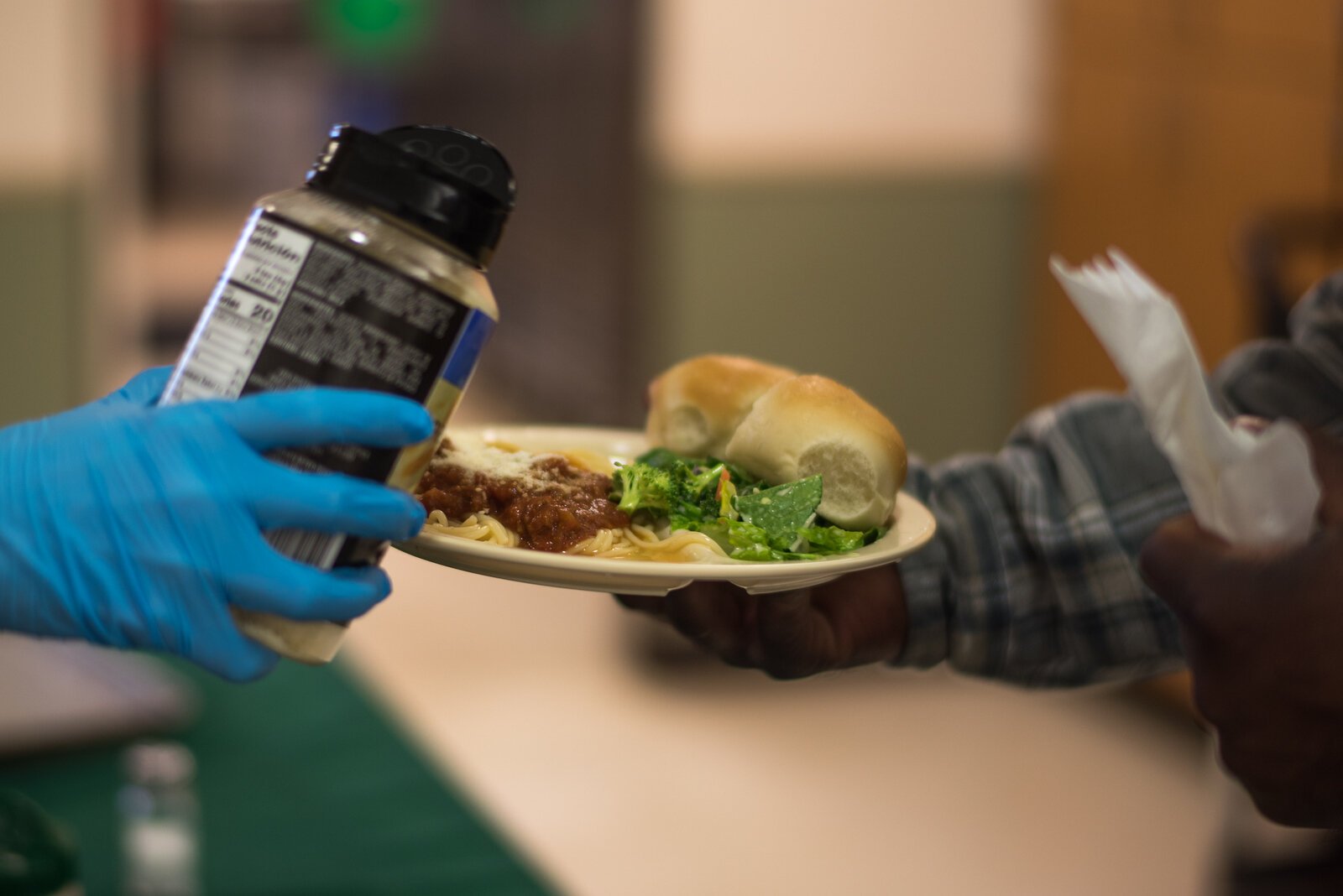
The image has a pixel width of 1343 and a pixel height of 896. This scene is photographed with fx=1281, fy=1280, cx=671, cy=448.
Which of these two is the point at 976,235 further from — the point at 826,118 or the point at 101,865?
the point at 101,865

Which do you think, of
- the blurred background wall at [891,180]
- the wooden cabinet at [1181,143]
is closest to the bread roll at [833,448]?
the wooden cabinet at [1181,143]

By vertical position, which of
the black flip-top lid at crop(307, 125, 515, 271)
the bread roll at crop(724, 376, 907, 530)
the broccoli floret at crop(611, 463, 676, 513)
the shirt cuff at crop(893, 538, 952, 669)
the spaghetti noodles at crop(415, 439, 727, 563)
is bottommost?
the shirt cuff at crop(893, 538, 952, 669)

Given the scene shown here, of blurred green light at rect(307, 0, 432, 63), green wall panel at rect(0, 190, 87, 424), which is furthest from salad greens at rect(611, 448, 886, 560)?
blurred green light at rect(307, 0, 432, 63)

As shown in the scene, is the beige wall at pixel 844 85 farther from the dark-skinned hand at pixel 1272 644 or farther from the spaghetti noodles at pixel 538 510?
the dark-skinned hand at pixel 1272 644

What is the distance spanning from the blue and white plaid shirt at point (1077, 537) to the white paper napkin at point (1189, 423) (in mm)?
460

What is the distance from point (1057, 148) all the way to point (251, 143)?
917 cm

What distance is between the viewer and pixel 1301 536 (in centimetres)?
69

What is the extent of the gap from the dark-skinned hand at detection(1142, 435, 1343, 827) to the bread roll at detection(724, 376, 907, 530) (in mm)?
223

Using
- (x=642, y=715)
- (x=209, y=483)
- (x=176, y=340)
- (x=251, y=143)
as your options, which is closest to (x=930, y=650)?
(x=209, y=483)

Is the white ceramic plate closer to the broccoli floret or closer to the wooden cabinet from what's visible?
the broccoli floret

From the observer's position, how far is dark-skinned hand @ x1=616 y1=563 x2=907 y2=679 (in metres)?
1.03

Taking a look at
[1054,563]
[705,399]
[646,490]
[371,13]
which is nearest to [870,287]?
[1054,563]

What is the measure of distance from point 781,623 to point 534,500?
0.25m

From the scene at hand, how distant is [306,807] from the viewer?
4.41 ft
